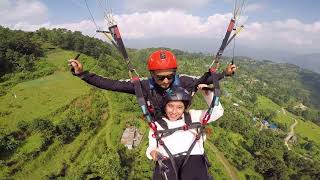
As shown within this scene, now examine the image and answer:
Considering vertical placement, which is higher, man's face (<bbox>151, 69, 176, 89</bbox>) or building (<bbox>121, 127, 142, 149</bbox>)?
man's face (<bbox>151, 69, 176, 89</bbox>)

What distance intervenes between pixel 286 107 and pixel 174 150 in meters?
119

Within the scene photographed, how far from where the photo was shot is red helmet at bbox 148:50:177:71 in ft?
16.0

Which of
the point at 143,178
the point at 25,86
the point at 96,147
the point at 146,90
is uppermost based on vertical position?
the point at 146,90

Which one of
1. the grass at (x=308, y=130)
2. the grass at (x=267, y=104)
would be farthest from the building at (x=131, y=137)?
the grass at (x=267, y=104)

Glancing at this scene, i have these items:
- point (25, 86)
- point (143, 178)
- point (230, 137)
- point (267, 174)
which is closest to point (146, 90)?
point (143, 178)

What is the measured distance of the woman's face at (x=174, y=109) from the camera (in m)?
4.50

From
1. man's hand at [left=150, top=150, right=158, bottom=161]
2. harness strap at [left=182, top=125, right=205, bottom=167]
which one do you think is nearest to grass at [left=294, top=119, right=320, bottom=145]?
harness strap at [left=182, top=125, right=205, bottom=167]

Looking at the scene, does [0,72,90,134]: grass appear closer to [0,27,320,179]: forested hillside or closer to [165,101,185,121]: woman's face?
[0,27,320,179]: forested hillside

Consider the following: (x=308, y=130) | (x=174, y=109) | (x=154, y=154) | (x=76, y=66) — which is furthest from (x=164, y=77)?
(x=308, y=130)

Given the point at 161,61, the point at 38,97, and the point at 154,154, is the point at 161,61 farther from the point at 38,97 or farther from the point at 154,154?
the point at 38,97

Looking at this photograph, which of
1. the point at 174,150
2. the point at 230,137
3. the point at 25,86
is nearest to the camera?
the point at 174,150

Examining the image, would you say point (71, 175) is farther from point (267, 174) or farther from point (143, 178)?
point (267, 174)

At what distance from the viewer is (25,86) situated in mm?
43750

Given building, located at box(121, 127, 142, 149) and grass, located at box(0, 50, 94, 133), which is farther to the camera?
building, located at box(121, 127, 142, 149)
